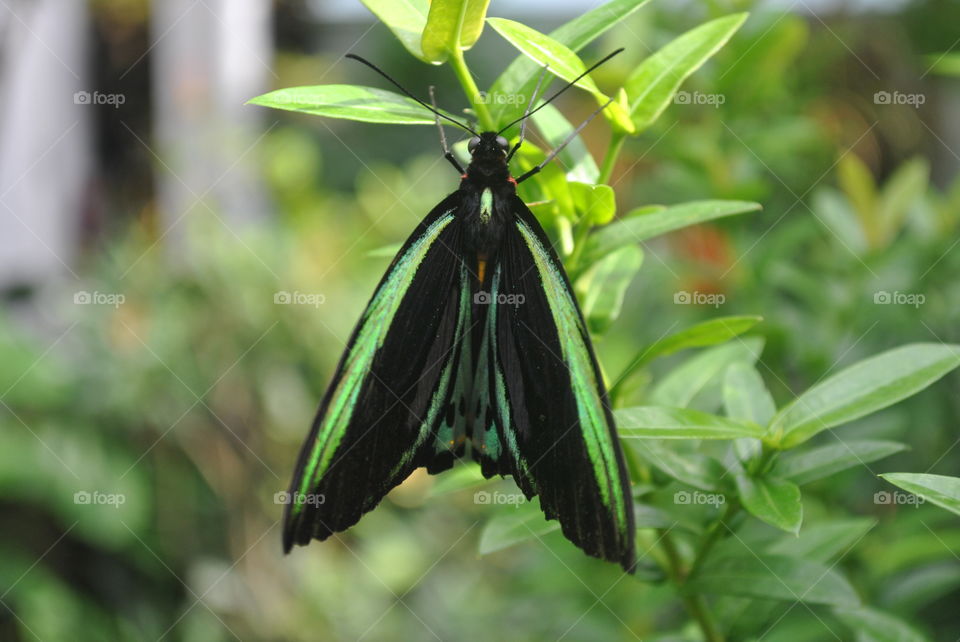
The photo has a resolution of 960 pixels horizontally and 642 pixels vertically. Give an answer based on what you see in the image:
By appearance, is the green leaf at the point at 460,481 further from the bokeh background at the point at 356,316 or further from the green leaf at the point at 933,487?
the green leaf at the point at 933,487

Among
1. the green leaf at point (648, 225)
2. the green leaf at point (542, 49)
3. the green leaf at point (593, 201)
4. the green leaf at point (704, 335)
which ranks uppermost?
the green leaf at point (542, 49)

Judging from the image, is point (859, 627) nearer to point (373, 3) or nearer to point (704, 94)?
point (373, 3)

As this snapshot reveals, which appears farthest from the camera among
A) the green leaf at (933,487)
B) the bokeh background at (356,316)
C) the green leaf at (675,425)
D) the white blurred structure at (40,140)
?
the white blurred structure at (40,140)

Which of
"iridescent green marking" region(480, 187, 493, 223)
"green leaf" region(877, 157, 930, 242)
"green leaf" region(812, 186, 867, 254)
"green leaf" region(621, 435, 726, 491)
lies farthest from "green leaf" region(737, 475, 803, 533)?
"green leaf" region(877, 157, 930, 242)

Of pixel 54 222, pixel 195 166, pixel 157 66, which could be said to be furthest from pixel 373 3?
pixel 54 222

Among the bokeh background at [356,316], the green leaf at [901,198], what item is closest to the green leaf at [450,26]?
the bokeh background at [356,316]

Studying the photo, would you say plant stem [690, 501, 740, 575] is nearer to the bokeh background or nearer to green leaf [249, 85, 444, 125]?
the bokeh background
